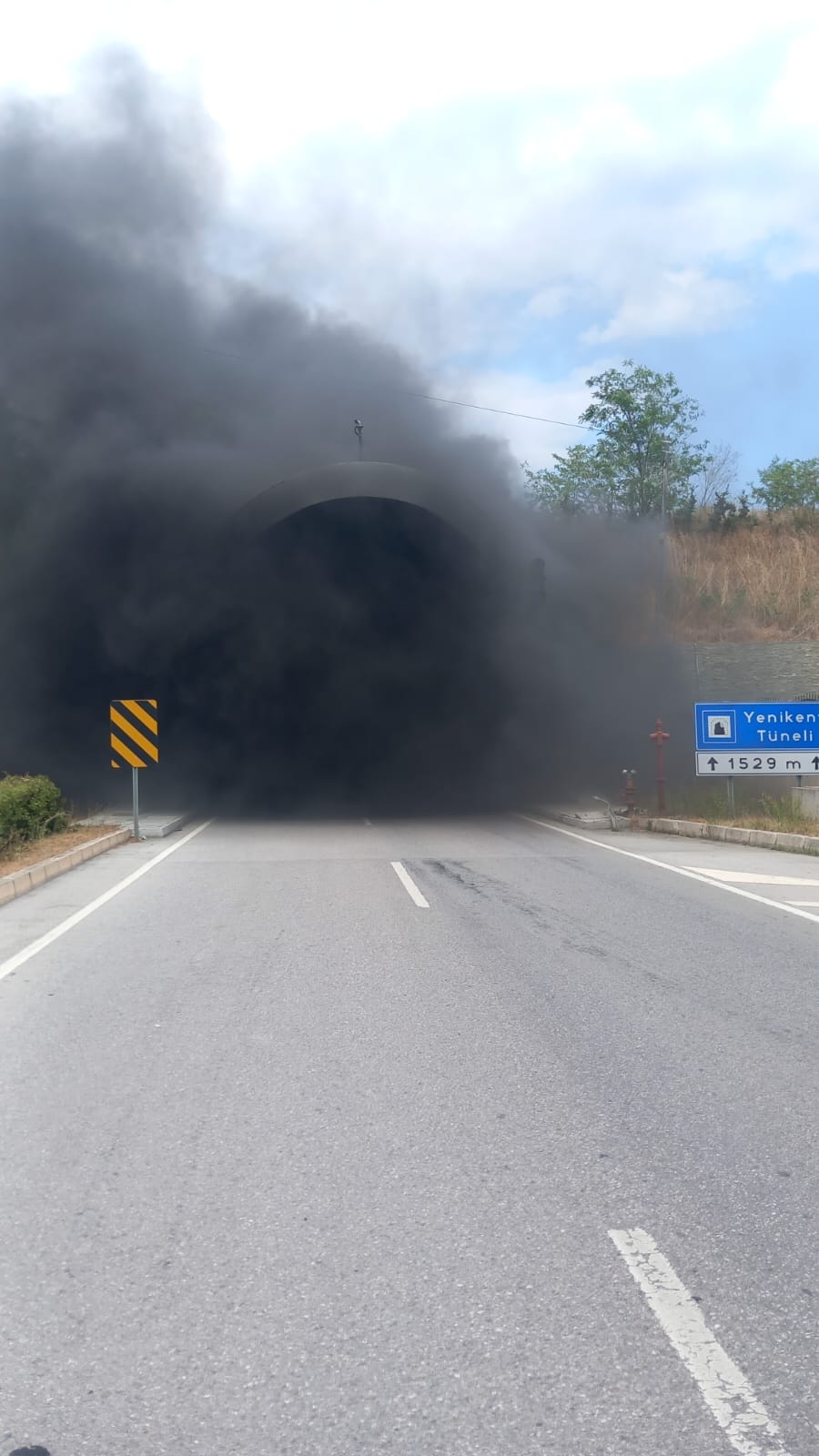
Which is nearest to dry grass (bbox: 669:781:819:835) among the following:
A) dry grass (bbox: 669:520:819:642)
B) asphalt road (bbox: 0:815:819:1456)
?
asphalt road (bbox: 0:815:819:1456)

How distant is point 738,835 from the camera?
17.4m

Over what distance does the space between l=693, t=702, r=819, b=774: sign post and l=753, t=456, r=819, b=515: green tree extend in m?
39.4

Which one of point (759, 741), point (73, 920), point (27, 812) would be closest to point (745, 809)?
point (759, 741)

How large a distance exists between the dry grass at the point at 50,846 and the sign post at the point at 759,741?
9215 mm

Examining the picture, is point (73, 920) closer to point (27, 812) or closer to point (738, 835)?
point (27, 812)

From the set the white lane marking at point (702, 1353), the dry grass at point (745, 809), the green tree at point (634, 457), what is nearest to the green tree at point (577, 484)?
the green tree at point (634, 457)

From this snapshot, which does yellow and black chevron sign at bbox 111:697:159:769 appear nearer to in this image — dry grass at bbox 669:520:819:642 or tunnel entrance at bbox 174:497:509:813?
tunnel entrance at bbox 174:497:509:813

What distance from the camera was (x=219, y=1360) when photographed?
3.06 meters

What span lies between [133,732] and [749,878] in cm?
961

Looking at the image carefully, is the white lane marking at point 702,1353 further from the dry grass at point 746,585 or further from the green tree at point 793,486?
the green tree at point 793,486

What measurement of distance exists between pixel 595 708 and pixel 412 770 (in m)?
5.96

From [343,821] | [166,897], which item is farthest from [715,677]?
[166,897]

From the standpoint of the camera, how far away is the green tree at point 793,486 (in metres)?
55.8

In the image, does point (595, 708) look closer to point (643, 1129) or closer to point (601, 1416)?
point (643, 1129)
